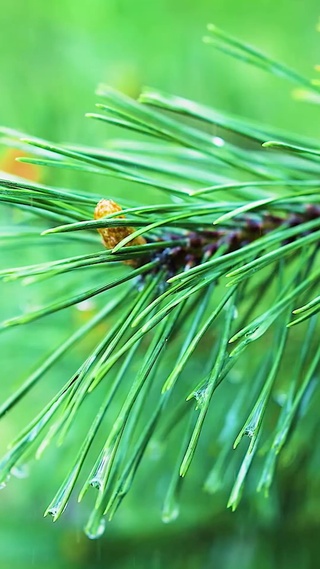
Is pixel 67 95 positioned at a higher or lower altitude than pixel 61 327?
higher

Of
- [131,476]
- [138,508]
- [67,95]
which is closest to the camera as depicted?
[131,476]

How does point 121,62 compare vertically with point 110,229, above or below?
above

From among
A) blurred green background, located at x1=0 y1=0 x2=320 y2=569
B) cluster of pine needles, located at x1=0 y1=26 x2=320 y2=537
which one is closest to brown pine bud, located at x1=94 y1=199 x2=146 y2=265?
cluster of pine needles, located at x1=0 y1=26 x2=320 y2=537

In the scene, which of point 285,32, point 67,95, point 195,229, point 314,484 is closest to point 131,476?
point 195,229

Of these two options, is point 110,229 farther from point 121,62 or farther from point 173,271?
point 121,62

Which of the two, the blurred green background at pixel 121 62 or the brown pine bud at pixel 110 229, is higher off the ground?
the blurred green background at pixel 121 62

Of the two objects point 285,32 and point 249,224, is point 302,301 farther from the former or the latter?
point 285,32

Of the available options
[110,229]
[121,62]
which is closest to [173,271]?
[110,229]

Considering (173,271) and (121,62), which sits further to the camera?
(121,62)

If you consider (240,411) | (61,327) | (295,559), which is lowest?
(295,559)

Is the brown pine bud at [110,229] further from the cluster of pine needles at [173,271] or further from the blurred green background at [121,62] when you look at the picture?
the blurred green background at [121,62]

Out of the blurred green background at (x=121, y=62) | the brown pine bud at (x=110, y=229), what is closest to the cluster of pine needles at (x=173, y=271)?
the brown pine bud at (x=110, y=229)
